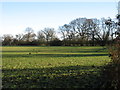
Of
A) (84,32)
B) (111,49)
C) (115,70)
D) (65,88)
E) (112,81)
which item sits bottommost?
(65,88)

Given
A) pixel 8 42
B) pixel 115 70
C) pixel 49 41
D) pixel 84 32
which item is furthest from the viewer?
pixel 8 42

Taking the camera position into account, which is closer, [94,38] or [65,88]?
[65,88]

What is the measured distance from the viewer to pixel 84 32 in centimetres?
6147

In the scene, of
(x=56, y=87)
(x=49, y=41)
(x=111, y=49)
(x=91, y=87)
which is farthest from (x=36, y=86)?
(x=49, y=41)

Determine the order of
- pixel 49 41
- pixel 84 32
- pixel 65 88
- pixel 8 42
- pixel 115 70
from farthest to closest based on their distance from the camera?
1. pixel 8 42
2. pixel 49 41
3. pixel 84 32
4. pixel 65 88
5. pixel 115 70

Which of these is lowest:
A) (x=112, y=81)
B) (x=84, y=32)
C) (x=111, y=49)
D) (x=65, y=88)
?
(x=65, y=88)

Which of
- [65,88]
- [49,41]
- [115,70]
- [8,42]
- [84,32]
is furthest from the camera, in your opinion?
[8,42]

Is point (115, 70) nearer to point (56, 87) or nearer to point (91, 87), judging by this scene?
point (91, 87)

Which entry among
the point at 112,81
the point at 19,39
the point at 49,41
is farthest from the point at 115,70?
the point at 19,39

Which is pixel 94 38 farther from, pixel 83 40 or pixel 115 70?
pixel 115 70

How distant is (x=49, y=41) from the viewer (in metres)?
72.8

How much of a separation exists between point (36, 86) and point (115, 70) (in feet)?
9.79

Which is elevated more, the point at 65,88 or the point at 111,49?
the point at 111,49

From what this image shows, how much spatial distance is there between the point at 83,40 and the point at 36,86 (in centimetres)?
5879
